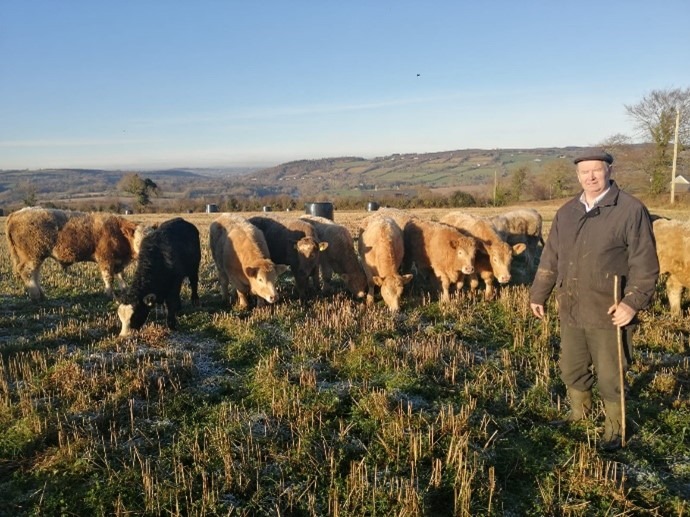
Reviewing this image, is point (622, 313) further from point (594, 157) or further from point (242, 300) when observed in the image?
point (242, 300)

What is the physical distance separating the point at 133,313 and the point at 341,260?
16.5 ft

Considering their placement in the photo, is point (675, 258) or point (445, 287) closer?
point (675, 258)

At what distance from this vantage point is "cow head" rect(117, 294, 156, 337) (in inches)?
344

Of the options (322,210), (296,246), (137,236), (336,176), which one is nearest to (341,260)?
(296,246)

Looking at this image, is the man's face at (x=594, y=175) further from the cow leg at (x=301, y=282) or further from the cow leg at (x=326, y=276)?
the cow leg at (x=326, y=276)

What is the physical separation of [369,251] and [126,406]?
276 inches

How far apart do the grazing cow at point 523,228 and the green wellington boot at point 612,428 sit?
1064 centimetres

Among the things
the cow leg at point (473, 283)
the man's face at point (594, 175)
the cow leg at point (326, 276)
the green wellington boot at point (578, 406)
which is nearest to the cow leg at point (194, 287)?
the cow leg at point (326, 276)

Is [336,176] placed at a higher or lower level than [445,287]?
higher

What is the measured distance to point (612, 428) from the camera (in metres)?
5.16

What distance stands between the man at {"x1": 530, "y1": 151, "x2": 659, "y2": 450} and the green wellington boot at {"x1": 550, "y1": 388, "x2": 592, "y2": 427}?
0.04 ft

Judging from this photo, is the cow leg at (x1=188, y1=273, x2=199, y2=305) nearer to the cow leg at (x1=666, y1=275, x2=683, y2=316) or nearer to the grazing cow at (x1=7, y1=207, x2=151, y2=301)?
the grazing cow at (x1=7, y1=207, x2=151, y2=301)

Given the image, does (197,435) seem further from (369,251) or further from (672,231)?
(672,231)

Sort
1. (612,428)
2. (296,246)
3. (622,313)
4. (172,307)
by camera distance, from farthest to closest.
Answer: (296,246) → (172,307) → (612,428) → (622,313)
